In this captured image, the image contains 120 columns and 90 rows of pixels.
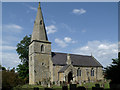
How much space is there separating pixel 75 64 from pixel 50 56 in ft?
24.6

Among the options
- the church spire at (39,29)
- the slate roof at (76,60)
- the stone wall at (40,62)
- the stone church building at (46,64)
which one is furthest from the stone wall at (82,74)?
the church spire at (39,29)

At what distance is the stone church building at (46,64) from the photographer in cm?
3297

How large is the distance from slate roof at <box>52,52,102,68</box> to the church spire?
598 centimetres

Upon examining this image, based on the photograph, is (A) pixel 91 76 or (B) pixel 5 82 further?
(A) pixel 91 76

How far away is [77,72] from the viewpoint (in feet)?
123

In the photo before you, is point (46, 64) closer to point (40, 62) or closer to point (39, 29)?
Result: point (40, 62)

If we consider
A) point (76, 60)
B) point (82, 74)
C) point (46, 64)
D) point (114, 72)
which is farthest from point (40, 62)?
point (114, 72)

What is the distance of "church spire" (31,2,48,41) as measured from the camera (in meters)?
34.9

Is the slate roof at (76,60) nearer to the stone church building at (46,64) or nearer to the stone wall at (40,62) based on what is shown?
the stone church building at (46,64)

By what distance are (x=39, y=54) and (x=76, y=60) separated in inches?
462

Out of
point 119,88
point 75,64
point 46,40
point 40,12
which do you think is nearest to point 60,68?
point 75,64

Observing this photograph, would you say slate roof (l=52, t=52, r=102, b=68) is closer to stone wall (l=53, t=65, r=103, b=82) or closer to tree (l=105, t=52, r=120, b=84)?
stone wall (l=53, t=65, r=103, b=82)

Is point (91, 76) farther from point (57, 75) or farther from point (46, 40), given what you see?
point (46, 40)

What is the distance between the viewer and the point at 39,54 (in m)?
Result: 34.0
